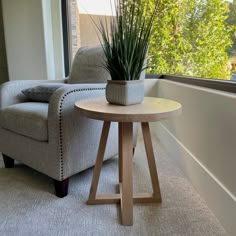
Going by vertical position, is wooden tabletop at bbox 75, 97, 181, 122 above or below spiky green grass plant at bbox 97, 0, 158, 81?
below

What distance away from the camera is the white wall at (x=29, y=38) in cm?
233

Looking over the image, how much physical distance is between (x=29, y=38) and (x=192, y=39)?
5.43 feet

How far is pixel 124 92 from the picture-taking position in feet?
3.47

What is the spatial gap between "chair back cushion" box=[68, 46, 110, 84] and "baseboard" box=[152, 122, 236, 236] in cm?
76

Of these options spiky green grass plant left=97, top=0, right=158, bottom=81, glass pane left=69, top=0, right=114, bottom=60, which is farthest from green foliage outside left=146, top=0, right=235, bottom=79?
glass pane left=69, top=0, right=114, bottom=60

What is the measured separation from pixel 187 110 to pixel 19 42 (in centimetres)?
191

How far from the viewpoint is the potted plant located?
102cm

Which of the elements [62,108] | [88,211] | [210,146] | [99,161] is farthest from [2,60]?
[210,146]

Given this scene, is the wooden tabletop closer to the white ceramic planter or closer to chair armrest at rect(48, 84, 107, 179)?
the white ceramic planter

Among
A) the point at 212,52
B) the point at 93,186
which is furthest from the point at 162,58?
the point at 93,186

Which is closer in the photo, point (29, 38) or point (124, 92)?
point (124, 92)

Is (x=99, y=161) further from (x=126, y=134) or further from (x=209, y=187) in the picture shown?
(x=209, y=187)

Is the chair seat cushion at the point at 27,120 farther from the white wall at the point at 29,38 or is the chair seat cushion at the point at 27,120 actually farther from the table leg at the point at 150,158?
the white wall at the point at 29,38

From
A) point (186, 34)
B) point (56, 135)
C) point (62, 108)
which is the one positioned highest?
point (186, 34)
